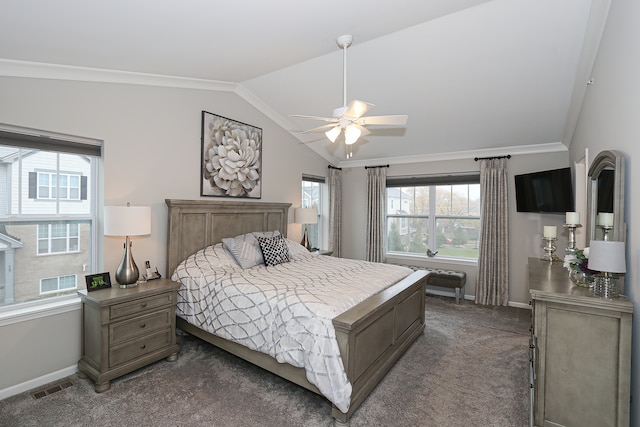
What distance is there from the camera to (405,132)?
4.73 metres

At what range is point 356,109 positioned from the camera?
2.52 meters

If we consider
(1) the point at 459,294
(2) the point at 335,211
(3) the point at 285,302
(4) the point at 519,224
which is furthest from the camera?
(2) the point at 335,211

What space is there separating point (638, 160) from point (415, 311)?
7.64ft

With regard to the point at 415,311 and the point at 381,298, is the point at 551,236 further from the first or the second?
the point at 381,298

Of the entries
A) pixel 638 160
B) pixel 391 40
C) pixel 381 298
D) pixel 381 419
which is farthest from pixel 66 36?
pixel 638 160

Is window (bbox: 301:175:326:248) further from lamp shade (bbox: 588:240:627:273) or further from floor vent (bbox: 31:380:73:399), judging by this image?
lamp shade (bbox: 588:240:627:273)

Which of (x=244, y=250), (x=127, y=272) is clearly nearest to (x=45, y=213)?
(x=127, y=272)

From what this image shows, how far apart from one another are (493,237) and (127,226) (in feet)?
15.8

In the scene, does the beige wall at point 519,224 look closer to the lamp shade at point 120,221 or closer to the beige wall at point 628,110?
the beige wall at point 628,110

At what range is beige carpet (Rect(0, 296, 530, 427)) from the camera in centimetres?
217

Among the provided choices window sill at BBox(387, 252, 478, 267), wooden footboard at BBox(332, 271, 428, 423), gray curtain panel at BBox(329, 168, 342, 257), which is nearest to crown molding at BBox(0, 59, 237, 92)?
gray curtain panel at BBox(329, 168, 342, 257)

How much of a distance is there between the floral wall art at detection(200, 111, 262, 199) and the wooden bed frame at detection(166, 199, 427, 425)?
0.74 ft

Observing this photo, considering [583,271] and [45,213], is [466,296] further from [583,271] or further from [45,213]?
[45,213]

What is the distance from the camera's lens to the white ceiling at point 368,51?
211cm
